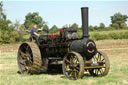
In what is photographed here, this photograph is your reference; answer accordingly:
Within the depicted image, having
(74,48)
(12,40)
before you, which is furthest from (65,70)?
(12,40)

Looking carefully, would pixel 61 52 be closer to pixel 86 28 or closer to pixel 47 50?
pixel 47 50

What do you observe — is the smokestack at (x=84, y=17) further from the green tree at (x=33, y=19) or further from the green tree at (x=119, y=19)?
the green tree at (x=119, y=19)

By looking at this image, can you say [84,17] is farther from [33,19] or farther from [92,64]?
[33,19]

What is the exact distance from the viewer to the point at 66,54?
9.59m

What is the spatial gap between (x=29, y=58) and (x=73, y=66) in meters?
2.54

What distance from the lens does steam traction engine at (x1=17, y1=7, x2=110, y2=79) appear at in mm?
9356

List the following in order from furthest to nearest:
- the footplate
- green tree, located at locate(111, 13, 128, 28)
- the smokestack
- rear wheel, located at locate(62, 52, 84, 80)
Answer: green tree, located at locate(111, 13, 128, 28) → the smokestack → the footplate → rear wheel, located at locate(62, 52, 84, 80)

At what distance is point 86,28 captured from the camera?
9.57 m

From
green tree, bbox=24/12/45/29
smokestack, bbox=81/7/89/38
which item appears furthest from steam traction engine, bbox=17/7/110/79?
green tree, bbox=24/12/45/29

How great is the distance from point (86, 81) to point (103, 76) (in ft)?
4.36

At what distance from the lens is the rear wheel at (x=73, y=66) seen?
8.78 metres

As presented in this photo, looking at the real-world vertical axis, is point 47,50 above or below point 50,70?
above

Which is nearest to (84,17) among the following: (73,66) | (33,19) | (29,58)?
(73,66)

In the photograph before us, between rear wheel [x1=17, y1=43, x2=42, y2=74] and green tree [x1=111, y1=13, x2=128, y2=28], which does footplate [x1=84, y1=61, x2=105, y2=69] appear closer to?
rear wheel [x1=17, y1=43, x2=42, y2=74]
